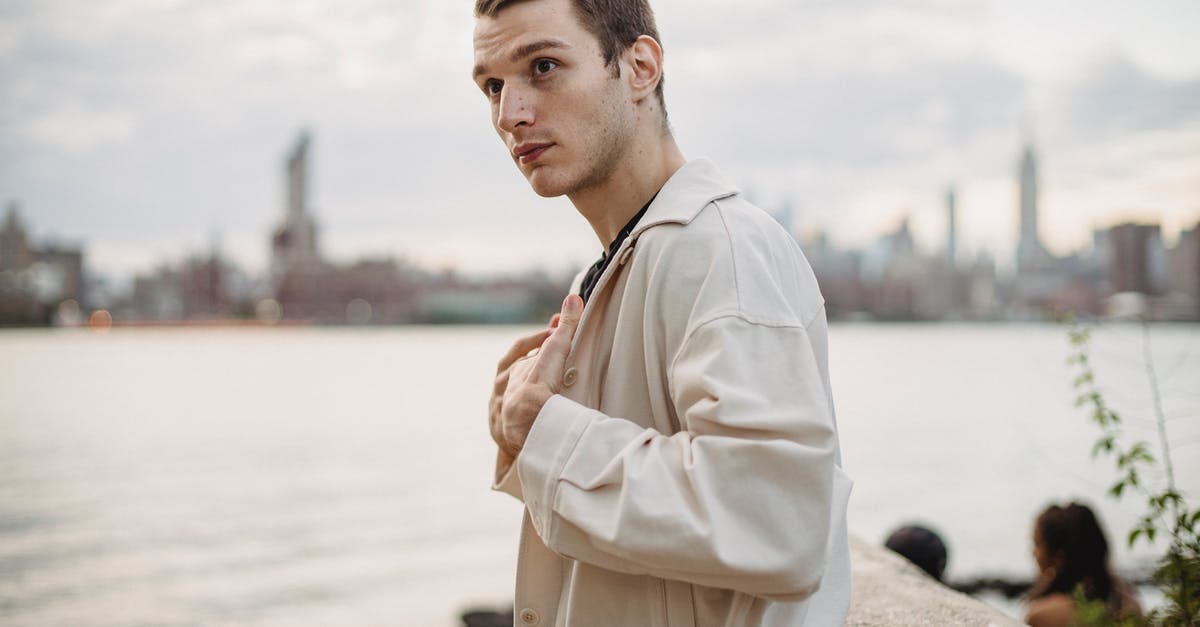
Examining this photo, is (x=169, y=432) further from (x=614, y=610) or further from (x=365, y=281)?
(x=365, y=281)

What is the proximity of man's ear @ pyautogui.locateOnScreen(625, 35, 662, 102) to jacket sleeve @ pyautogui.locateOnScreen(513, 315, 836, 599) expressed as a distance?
53 centimetres

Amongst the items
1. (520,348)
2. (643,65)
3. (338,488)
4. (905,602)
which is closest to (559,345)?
(520,348)

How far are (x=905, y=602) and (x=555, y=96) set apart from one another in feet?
5.69

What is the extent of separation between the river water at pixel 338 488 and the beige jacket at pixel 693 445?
4.71 feet

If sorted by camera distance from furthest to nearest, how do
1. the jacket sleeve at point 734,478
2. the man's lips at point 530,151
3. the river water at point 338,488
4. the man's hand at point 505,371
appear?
the river water at point 338,488 < the man's hand at point 505,371 < the man's lips at point 530,151 < the jacket sleeve at point 734,478

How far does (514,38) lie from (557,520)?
2.66ft

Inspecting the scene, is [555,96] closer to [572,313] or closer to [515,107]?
[515,107]

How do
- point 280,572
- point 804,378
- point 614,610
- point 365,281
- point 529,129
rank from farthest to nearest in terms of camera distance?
1. point 365,281
2. point 280,572
3. point 529,129
4. point 614,610
5. point 804,378

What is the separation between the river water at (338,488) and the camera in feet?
45.4

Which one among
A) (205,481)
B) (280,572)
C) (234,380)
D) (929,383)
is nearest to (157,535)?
(280,572)

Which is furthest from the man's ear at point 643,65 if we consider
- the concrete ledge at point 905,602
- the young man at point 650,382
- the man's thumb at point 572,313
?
the concrete ledge at point 905,602

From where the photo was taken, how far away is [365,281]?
13538cm

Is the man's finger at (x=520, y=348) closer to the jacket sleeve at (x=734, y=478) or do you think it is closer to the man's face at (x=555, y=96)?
the man's face at (x=555, y=96)

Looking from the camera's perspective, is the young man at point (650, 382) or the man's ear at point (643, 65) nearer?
the young man at point (650, 382)
